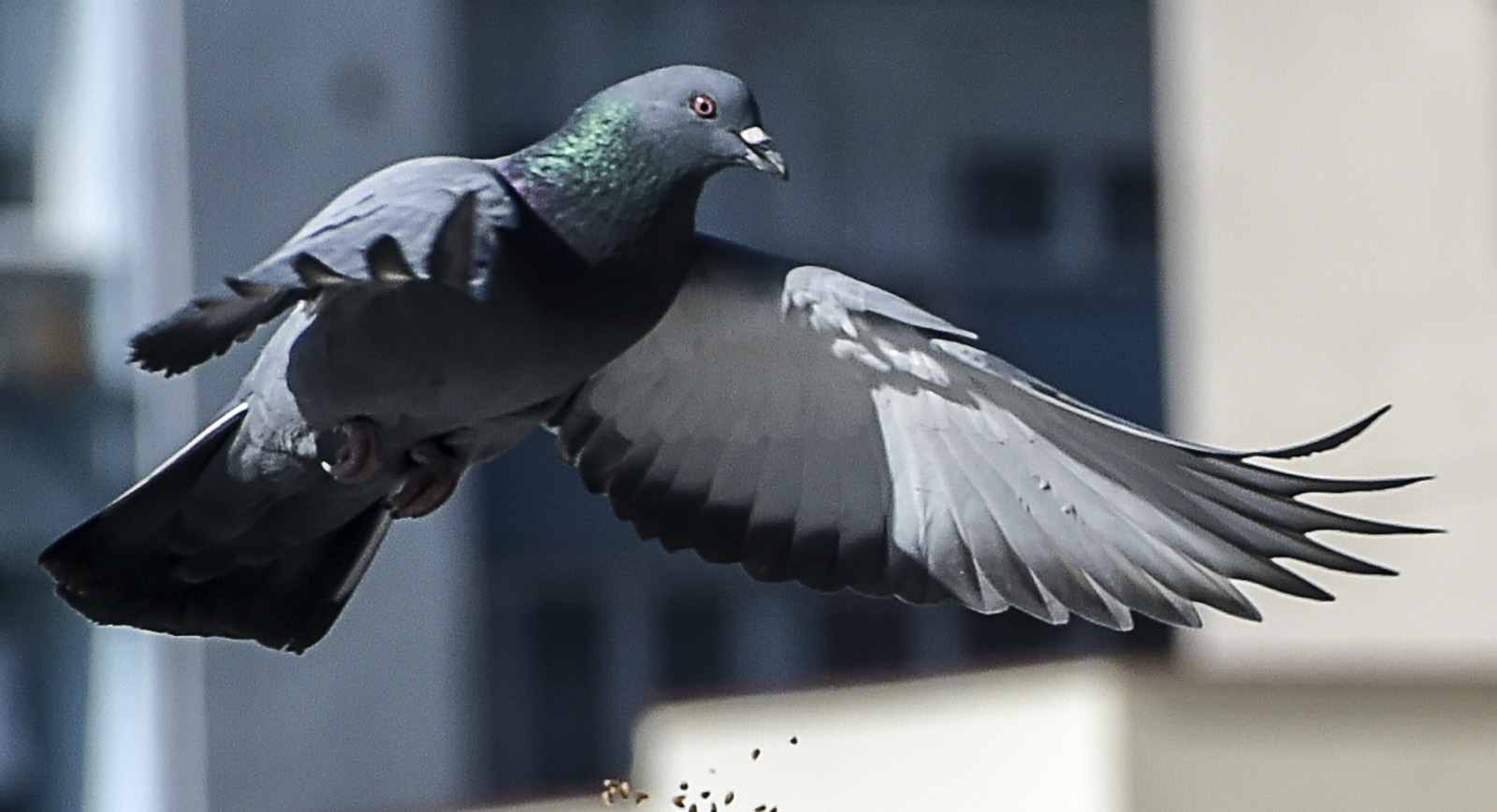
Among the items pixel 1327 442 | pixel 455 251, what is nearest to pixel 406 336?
pixel 455 251

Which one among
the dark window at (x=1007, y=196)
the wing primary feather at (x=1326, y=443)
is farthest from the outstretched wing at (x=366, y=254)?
the dark window at (x=1007, y=196)

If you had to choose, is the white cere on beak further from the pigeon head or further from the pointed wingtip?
the pointed wingtip

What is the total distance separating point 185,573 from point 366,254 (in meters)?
1.21

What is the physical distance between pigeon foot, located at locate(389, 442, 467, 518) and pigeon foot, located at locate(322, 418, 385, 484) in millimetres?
127

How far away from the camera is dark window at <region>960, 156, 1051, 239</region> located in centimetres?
1664

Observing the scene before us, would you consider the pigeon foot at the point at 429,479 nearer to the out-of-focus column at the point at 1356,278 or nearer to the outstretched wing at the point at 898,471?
the outstretched wing at the point at 898,471

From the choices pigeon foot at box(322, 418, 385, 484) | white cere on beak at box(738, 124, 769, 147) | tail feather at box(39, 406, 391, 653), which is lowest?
tail feather at box(39, 406, 391, 653)

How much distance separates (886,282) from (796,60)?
1.28 meters

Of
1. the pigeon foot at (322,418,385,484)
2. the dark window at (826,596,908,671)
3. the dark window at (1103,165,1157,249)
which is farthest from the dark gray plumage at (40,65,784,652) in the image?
the dark window at (1103,165,1157,249)

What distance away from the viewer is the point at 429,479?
5.20 m

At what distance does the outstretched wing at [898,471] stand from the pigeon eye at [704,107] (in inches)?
18.5

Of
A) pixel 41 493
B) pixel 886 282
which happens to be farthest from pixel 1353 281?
pixel 41 493

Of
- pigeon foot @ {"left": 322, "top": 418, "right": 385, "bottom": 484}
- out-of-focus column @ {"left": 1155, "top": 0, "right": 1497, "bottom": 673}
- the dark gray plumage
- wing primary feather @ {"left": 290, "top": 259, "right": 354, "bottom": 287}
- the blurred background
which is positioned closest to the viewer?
wing primary feather @ {"left": 290, "top": 259, "right": 354, "bottom": 287}

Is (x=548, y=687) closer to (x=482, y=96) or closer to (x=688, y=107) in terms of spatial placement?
(x=482, y=96)
